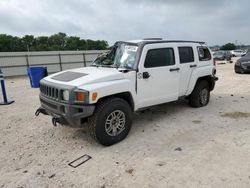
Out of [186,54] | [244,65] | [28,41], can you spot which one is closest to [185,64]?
[186,54]

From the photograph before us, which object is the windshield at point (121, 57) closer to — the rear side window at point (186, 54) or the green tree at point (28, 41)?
the rear side window at point (186, 54)

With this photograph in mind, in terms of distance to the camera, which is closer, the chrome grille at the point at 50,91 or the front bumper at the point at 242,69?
the chrome grille at the point at 50,91

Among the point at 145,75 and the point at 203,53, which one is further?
the point at 203,53

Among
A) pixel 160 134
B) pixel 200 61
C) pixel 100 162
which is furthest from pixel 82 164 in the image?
pixel 200 61

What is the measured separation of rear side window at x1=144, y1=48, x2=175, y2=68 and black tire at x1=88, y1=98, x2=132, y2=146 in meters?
1.04

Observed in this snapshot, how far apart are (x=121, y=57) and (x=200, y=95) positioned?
111 inches

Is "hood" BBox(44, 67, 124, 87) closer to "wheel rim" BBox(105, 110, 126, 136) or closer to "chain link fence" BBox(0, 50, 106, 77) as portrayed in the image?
"wheel rim" BBox(105, 110, 126, 136)

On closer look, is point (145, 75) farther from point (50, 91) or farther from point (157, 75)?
point (50, 91)

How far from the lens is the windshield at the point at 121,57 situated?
4488mm

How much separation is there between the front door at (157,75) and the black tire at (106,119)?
52 cm

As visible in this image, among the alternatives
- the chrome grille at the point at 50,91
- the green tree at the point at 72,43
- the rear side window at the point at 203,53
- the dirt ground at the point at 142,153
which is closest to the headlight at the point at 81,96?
the chrome grille at the point at 50,91

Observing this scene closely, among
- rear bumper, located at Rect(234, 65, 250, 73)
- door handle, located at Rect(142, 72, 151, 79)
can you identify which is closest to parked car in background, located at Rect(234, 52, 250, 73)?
rear bumper, located at Rect(234, 65, 250, 73)

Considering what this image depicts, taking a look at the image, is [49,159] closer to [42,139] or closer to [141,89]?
[42,139]

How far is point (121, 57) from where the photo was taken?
464cm
